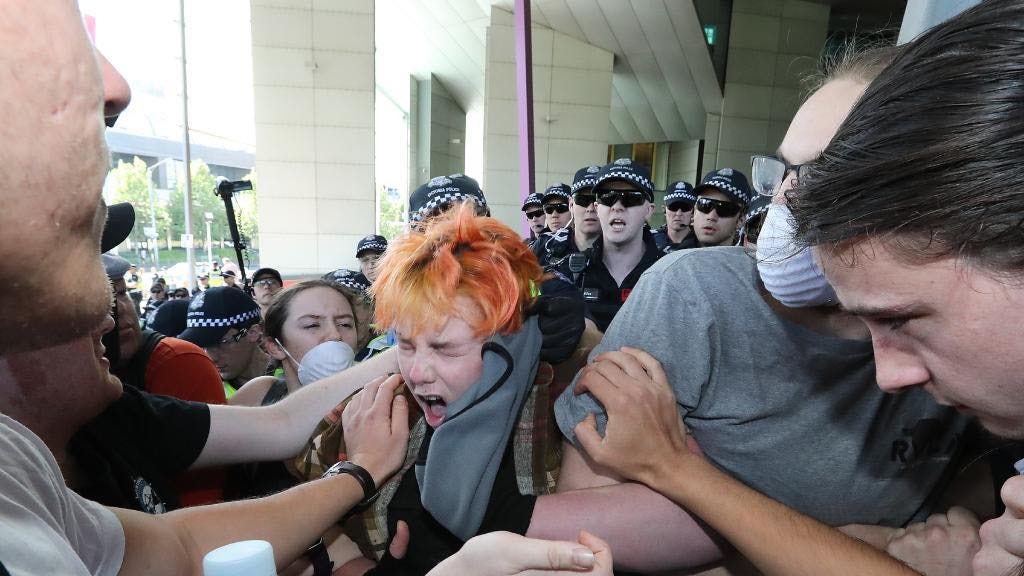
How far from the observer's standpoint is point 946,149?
0.69 m

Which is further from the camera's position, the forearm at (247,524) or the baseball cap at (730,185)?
the baseball cap at (730,185)

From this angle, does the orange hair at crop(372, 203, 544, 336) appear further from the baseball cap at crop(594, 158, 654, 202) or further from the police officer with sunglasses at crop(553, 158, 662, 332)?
the baseball cap at crop(594, 158, 654, 202)

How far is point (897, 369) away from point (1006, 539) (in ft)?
1.13

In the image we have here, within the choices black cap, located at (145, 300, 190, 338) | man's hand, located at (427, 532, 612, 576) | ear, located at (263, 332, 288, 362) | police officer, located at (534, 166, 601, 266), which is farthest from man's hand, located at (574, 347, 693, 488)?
police officer, located at (534, 166, 601, 266)

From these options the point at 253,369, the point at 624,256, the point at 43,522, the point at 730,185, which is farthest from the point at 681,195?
the point at 43,522

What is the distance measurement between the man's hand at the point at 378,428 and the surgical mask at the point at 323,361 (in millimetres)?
868

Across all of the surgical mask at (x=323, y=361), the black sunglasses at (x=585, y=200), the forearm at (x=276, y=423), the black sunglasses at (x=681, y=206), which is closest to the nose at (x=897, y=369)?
the forearm at (x=276, y=423)

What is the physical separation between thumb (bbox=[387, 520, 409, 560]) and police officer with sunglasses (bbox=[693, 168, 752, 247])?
3979mm

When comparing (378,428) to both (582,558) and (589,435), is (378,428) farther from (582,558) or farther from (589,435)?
(582,558)

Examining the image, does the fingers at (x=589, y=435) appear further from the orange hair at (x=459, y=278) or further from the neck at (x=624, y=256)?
the neck at (x=624, y=256)

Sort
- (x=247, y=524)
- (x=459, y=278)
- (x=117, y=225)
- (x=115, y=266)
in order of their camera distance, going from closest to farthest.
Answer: (x=247, y=524) < (x=459, y=278) < (x=117, y=225) < (x=115, y=266)

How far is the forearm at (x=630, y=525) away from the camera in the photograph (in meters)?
1.20

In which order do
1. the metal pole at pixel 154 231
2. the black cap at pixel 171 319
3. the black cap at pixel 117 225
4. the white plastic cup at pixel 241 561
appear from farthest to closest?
the metal pole at pixel 154 231 → the black cap at pixel 171 319 → the black cap at pixel 117 225 → the white plastic cup at pixel 241 561

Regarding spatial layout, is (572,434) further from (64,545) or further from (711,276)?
(64,545)
